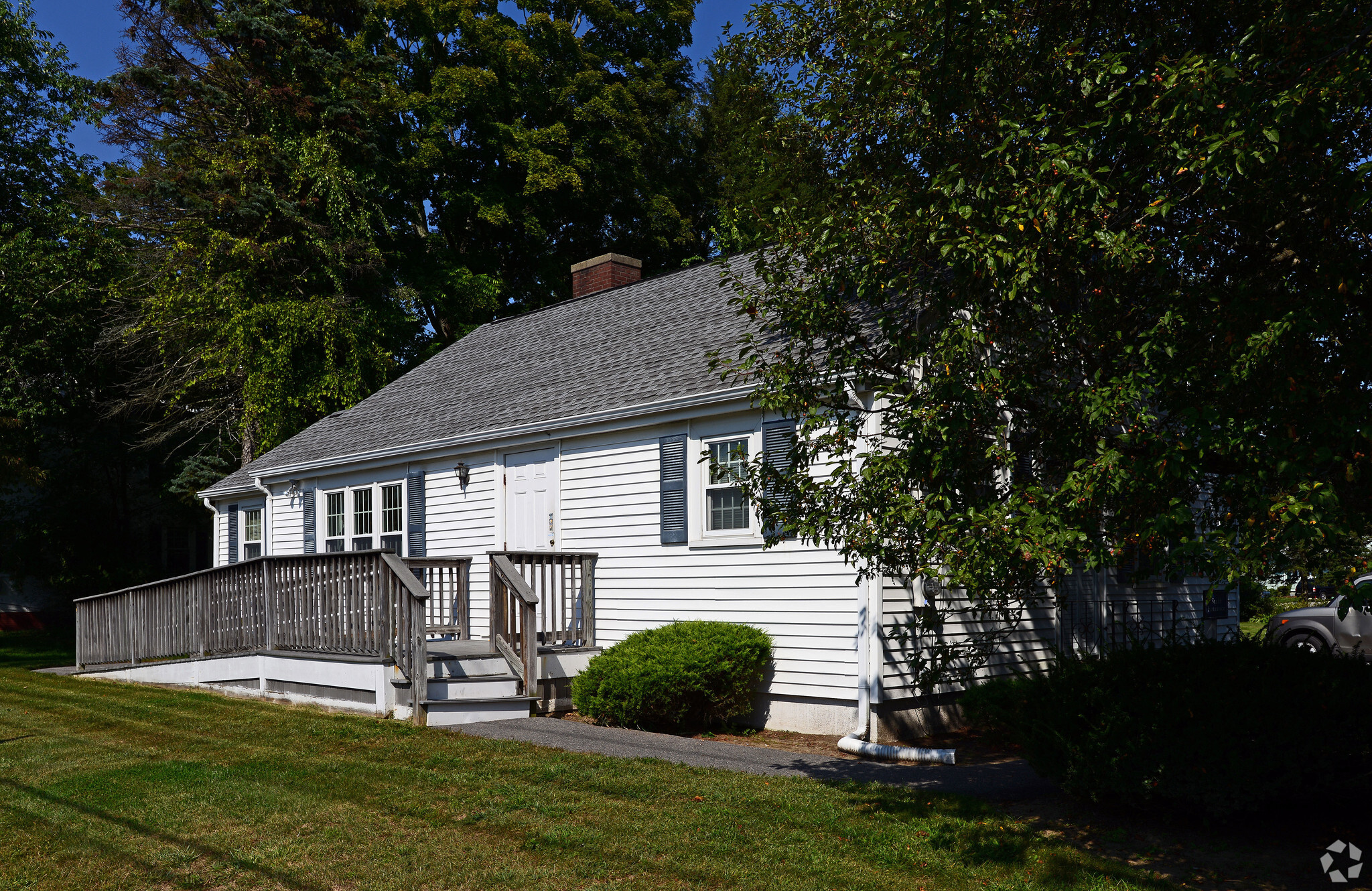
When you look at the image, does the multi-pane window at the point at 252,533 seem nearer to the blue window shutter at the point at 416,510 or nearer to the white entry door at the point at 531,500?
the blue window shutter at the point at 416,510

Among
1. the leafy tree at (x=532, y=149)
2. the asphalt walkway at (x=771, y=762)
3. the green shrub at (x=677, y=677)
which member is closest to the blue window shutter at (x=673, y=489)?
the green shrub at (x=677, y=677)

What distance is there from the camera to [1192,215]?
575 centimetres

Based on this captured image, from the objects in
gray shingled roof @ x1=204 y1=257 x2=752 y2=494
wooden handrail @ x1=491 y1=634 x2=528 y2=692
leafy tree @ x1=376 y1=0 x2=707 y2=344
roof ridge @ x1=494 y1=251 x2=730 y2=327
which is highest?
leafy tree @ x1=376 y1=0 x2=707 y2=344

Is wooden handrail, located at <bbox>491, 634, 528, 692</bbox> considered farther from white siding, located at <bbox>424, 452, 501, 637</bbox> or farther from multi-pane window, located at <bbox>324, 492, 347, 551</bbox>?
multi-pane window, located at <bbox>324, 492, 347, 551</bbox>

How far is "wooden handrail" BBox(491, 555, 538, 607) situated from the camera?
37.8 feet

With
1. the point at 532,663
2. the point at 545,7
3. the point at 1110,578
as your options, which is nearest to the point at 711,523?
the point at 532,663

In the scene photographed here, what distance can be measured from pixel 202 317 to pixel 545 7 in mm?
15043

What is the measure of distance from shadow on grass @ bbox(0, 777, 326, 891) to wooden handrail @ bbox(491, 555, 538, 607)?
5.01 m

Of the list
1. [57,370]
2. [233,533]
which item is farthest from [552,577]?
[57,370]

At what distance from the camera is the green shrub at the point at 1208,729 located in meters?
6.14

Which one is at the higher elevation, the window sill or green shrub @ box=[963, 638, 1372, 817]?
the window sill

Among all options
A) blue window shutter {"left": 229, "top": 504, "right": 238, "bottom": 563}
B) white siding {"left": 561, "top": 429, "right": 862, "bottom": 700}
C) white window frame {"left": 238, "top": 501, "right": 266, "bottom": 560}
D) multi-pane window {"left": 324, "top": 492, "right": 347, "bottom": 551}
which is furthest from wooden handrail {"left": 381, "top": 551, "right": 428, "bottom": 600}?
blue window shutter {"left": 229, "top": 504, "right": 238, "bottom": 563}

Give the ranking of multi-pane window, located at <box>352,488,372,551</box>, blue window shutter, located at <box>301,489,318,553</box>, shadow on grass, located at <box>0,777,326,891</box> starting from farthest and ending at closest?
blue window shutter, located at <box>301,489,318,553</box> < multi-pane window, located at <box>352,488,372,551</box> < shadow on grass, located at <box>0,777,326,891</box>

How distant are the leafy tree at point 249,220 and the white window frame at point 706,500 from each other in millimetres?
14097
